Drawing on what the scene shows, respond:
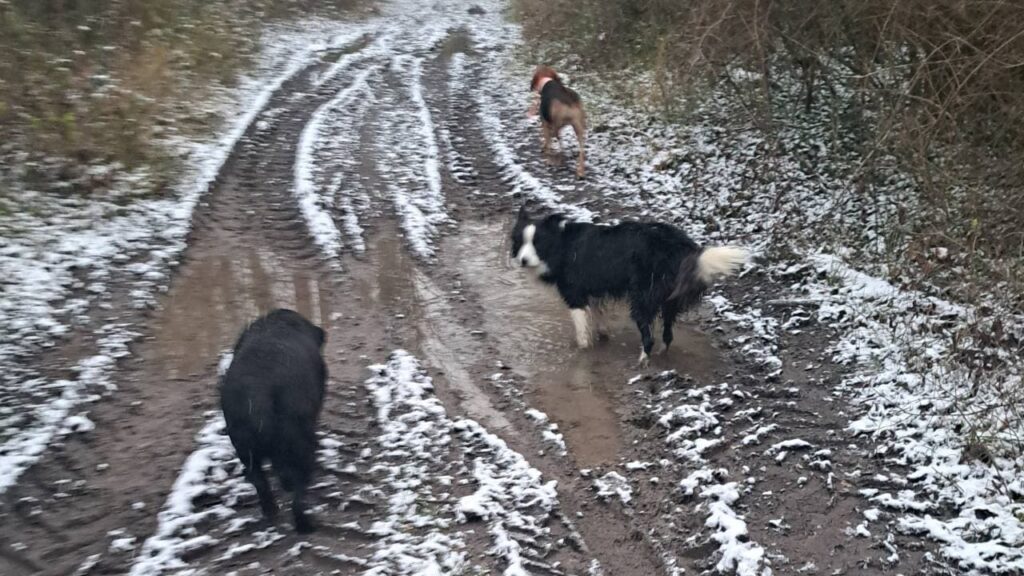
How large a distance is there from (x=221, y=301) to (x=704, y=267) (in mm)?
4358

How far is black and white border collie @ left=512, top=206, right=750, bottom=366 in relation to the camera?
19.9ft

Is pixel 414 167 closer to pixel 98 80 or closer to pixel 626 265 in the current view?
pixel 98 80

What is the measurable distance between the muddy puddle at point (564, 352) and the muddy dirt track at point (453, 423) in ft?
0.08

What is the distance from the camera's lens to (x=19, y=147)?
9539 millimetres

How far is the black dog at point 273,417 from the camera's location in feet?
14.0

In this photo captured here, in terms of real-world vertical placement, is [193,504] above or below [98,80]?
below

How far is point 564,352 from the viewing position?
6.77 m

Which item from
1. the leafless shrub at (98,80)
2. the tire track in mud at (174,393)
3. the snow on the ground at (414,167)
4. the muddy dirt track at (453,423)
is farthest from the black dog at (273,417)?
the leafless shrub at (98,80)

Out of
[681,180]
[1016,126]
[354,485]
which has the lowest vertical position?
[354,485]

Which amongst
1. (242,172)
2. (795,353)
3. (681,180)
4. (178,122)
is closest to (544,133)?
(681,180)

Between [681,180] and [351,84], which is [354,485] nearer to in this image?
[681,180]

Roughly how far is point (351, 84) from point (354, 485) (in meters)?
12.9

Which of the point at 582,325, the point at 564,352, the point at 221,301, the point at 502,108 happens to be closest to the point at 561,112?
the point at 502,108

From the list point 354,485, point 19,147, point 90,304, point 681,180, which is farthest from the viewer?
point 681,180
